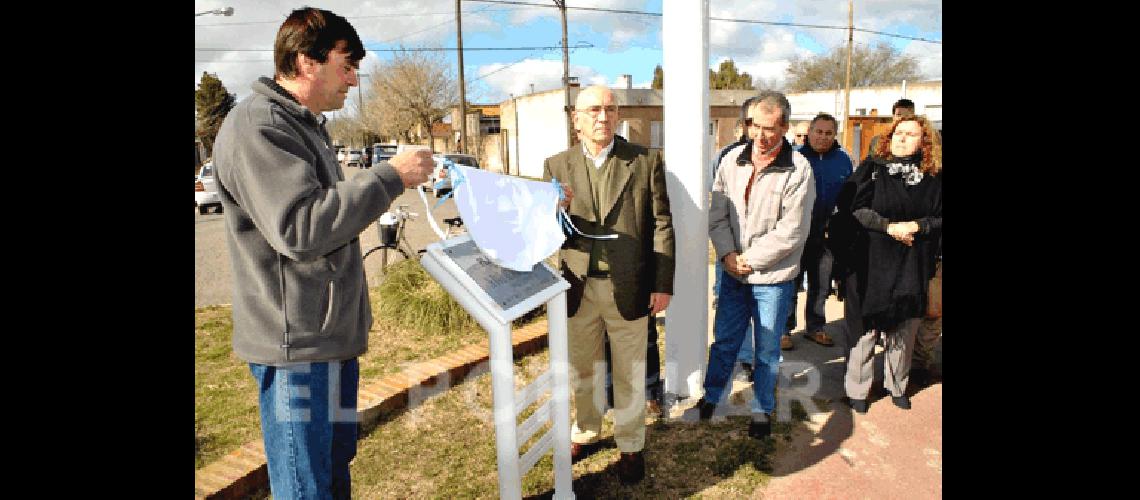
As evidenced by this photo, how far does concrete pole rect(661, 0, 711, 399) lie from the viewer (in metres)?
3.67

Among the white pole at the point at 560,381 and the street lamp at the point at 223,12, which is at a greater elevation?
the street lamp at the point at 223,12

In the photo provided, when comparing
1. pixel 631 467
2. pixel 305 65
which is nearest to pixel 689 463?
pixel 631 467

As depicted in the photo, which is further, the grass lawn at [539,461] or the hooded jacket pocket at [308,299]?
the grass lawn at [539,461]

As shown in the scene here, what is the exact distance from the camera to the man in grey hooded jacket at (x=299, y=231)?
72.2 inches

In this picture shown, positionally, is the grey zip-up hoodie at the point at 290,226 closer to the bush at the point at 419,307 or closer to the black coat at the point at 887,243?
the black coat at the point at 887,243

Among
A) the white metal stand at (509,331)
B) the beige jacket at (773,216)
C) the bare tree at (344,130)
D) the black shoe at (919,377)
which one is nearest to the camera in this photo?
the white metal stand at (509,331)

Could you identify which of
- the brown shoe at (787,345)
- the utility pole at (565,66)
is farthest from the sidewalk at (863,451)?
the utility pole at (565,66)

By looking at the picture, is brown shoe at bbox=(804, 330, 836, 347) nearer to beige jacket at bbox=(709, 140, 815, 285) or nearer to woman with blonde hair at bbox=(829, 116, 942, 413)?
woman with blonde hair at bbox=(829, 116, 942, 413)

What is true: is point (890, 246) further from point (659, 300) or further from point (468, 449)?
point (468, 449)

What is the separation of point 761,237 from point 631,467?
1370 millimetres

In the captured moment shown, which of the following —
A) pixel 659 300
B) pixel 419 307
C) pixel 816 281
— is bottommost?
pixel 419 307

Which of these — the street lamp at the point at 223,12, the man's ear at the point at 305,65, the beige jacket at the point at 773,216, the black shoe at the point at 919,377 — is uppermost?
the street lamp at the point at 223,12

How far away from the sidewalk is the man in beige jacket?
313 millimetres

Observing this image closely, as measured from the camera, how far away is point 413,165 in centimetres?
201
